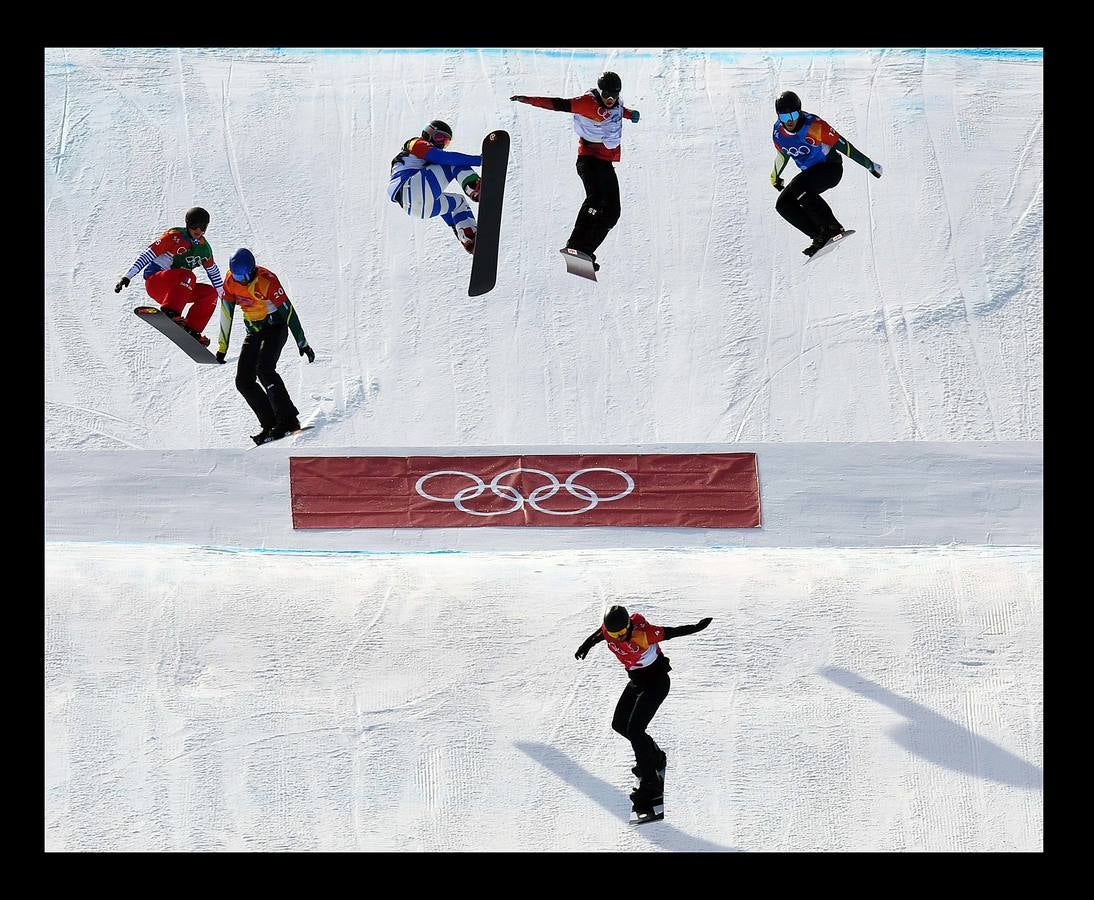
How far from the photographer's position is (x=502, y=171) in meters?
14.6

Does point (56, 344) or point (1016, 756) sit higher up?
point (56, 344)

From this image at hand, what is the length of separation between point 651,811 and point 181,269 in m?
5.89

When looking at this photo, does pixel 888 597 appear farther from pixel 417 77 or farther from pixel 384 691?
pixel 417 77

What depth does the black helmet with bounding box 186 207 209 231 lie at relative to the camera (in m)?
14.8

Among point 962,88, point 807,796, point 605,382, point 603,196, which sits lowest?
point 807,796

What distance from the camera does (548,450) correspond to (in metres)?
15.0

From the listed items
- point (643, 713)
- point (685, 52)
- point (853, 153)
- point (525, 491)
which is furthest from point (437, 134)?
point (643, 713)

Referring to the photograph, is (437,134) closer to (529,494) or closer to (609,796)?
(529,494)

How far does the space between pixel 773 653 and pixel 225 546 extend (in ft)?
15.1

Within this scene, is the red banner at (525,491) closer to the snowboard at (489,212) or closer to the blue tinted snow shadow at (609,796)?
the snowboard at (489,212)

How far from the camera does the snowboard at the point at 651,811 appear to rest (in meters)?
13.6

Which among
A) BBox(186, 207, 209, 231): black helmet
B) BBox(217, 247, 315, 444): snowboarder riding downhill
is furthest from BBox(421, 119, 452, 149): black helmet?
BBox(186, 207, 209, 231): black helmet

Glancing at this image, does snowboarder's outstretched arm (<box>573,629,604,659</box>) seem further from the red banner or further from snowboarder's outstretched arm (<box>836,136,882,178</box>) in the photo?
snowboarder's outstretched arm (<box>836,136,882,178</box>)

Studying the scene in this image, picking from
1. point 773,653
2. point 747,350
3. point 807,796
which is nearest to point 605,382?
point 747,350
